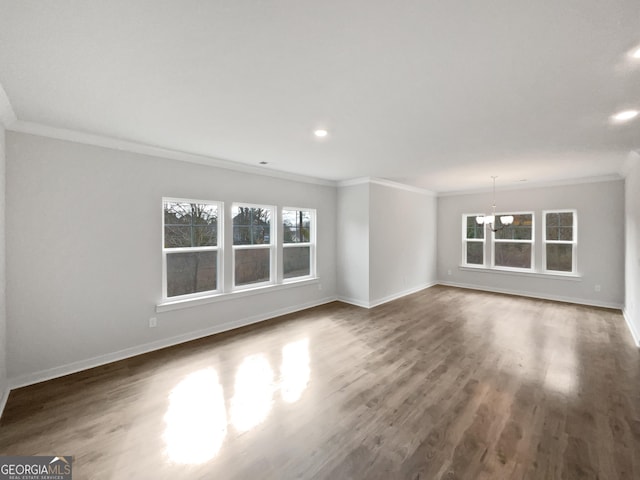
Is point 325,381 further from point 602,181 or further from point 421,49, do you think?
point 602,181

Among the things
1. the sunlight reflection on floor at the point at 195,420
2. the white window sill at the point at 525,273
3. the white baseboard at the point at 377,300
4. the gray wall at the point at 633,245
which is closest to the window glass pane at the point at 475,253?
the white window sill at the point at 525,273

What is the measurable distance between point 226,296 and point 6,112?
9.89ft

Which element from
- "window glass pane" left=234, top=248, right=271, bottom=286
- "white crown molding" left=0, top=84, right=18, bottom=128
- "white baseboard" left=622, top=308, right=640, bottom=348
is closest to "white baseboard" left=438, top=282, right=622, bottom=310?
"white baseboard" left=622, top=308, right=640, bottom=348

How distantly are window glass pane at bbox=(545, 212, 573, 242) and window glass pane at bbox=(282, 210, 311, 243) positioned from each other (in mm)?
5388

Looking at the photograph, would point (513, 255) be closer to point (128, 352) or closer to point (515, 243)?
point (515, 243)

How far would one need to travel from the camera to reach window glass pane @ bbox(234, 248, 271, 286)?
454cm

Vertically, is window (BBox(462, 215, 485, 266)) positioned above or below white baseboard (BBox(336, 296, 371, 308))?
above

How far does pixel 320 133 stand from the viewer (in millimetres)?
2980

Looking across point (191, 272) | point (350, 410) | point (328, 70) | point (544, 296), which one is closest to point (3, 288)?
point (191, 272)

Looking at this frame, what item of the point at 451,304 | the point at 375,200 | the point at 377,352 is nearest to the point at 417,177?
the point at 375,200

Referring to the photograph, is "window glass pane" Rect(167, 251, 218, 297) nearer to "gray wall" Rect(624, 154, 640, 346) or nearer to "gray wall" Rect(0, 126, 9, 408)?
"gray wall" Rect(0, 126, 9, 408)

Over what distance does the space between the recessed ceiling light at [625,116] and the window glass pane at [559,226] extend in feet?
13.5

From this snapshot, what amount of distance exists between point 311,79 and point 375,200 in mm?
3861

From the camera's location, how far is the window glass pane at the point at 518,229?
6.34 metres
